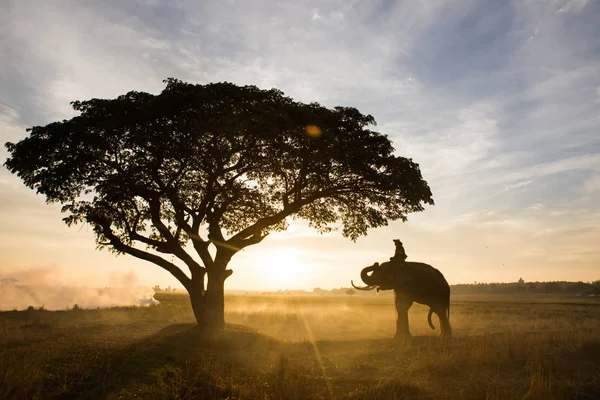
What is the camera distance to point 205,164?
18.4 meters

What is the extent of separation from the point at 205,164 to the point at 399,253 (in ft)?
33.1

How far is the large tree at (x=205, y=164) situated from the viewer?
17.3 m

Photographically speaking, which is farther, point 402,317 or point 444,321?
point 444,321

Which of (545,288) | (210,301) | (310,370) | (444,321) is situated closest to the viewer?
(310,370)

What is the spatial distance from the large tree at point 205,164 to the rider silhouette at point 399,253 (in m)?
2.31

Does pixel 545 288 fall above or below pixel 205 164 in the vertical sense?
below

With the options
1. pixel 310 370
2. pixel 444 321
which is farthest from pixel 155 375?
pixel 444 321

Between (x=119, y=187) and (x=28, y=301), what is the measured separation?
219ft

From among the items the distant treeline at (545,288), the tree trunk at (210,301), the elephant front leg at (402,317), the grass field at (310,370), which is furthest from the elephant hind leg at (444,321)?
the distant treeline at (545,288)

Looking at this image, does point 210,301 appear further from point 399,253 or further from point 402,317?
point 399,253

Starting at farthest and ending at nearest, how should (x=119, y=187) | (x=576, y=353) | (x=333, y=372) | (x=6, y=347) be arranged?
(x=119, y=187) < (x=6, y=347) < (x=576, y=353) < (x=333, y=372)

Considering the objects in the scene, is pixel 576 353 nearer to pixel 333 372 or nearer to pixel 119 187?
pixel 333 372

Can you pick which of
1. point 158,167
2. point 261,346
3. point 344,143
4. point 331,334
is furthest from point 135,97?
point 331,334

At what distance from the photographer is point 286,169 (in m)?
19.2
